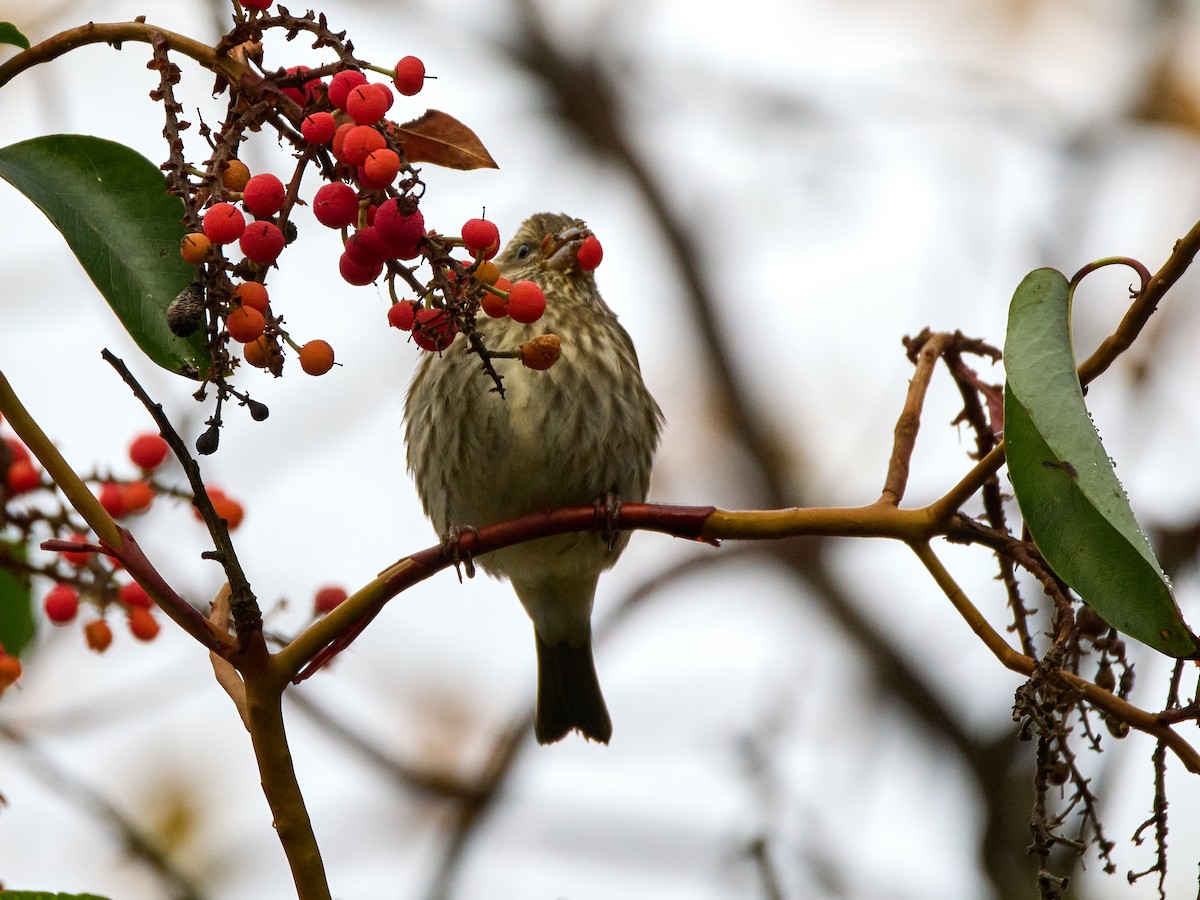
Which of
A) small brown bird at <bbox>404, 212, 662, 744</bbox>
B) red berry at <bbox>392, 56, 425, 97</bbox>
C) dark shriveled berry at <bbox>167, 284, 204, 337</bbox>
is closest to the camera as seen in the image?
dark shriveled berry at <bbox>167, 284, 204, 337</bbox>

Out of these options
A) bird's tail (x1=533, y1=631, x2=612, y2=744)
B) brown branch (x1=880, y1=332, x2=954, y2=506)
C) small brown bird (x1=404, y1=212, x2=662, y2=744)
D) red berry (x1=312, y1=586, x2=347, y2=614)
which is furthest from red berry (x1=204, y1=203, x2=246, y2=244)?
bird's tail (x1=533, y1=631, x2=612, y2=744)

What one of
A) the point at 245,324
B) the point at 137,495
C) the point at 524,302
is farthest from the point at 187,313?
the point at 137,495

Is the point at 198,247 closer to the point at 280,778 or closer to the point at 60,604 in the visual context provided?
the point at 280,778

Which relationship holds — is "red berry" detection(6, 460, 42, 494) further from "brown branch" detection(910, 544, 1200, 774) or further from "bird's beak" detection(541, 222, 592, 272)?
"bird's beak" detection(541, 222, 592, 272)

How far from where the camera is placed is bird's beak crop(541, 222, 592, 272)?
184 inches

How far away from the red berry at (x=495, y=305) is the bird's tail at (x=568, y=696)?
3.44 meters

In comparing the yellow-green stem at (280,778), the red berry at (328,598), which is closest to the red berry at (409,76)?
the yellow-green stem at (280,778)

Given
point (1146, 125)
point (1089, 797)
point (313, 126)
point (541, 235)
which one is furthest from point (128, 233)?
point (1146, 125)

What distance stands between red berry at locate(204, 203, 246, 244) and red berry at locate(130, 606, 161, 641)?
140 centimetres

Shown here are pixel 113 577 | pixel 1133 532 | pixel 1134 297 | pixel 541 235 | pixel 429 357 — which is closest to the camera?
pixel 1133 532

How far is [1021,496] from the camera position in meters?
1.72

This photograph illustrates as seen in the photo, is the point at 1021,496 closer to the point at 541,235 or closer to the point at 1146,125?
the point at 541,235

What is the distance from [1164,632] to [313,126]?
1142mm

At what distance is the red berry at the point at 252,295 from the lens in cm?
169
